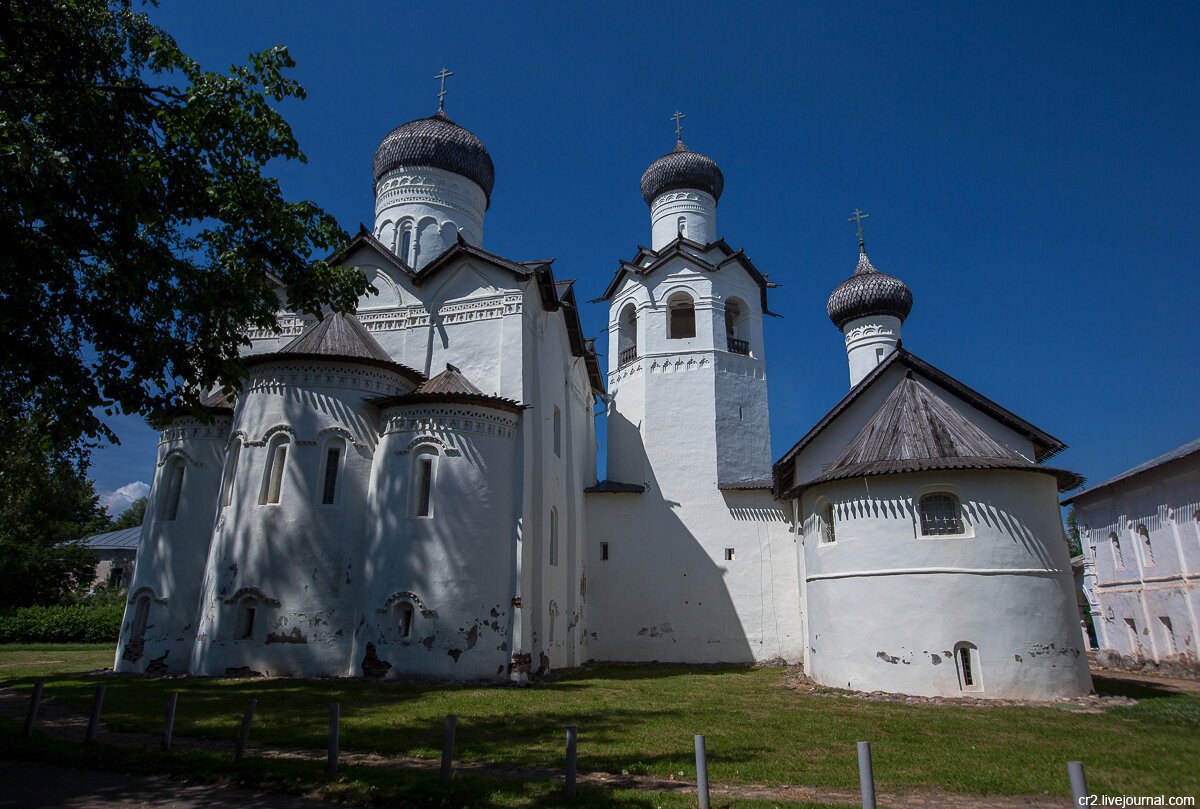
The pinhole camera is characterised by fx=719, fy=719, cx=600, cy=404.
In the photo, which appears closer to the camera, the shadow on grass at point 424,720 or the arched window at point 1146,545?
the shadow on grass at point 424,720

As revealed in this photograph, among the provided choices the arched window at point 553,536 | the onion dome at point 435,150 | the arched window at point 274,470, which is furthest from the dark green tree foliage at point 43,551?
the arched window at point 553,536

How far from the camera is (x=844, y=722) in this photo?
32.2 ft

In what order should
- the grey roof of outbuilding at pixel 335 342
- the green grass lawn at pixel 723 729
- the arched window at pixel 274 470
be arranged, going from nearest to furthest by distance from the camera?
the green grass lawn at pixel 723 729
the arched window at pixel 274 470
the grey roof of outbuilding at pixel 335 342

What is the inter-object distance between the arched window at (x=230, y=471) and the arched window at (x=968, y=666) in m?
14.4

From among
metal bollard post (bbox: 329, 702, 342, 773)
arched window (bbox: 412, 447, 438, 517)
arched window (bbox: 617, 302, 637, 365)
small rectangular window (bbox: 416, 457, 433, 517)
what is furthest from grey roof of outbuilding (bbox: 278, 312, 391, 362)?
metal bollard post (bbox: 329, 702, 342, 773)

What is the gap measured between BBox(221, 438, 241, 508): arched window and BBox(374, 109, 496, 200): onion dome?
34.0ft

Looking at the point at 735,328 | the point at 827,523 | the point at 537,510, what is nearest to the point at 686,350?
the point at 735,328

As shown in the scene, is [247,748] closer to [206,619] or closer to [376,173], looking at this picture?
[206,619]

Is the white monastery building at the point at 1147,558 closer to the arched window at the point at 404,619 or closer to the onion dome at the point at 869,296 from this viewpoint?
the onion dome at the point at 869,296

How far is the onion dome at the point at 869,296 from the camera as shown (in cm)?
2503

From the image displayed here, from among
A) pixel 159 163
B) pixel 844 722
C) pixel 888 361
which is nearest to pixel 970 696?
pixel 844 722

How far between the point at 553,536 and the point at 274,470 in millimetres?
6559

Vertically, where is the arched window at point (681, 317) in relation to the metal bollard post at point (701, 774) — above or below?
above

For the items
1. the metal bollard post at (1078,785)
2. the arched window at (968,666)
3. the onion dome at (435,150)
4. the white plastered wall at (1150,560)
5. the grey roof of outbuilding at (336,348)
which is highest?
the onion dome at (435,150)
